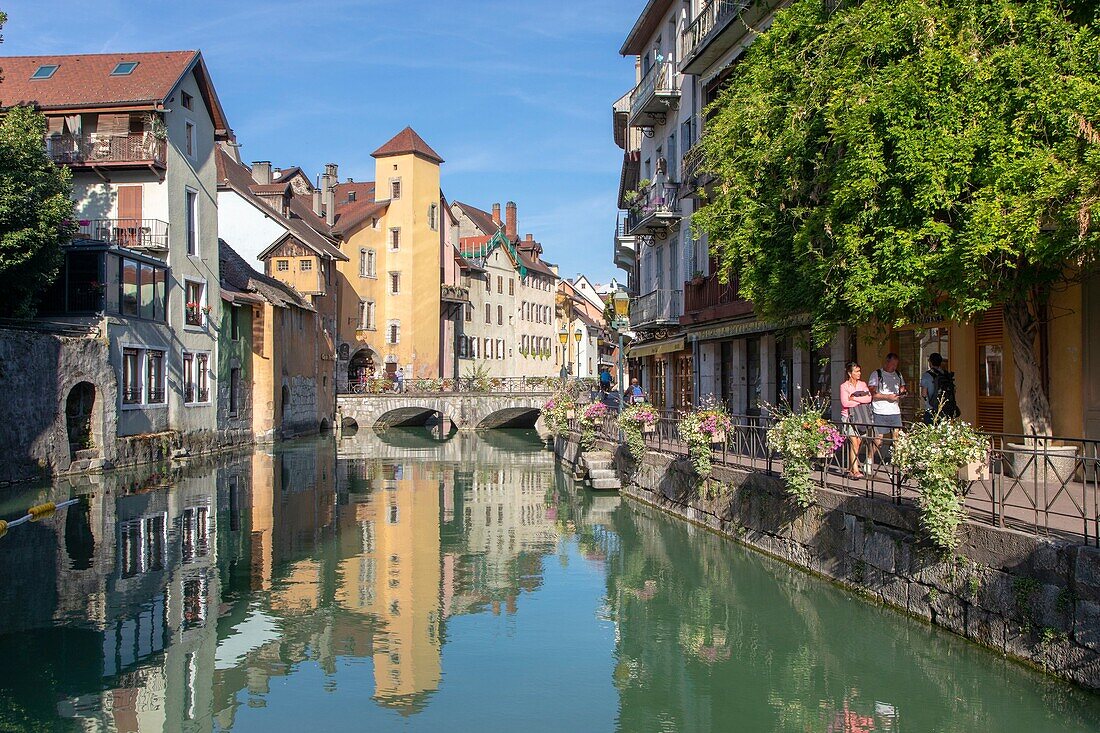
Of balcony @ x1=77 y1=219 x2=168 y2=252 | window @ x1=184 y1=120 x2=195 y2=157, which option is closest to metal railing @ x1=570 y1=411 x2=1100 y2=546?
balcony @ x1=77 y1=219 x2=168 y2=252

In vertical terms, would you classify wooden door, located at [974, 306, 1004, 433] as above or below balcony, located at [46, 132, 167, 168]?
below

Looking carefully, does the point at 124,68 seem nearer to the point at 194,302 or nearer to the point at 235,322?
the point at 194,302

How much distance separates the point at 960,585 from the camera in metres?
10.7

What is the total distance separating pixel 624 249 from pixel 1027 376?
3531cm

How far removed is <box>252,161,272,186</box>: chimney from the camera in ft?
212

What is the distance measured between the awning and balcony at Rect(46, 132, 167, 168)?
59.5 feet

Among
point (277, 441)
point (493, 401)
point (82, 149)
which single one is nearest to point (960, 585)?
point (82, 149)

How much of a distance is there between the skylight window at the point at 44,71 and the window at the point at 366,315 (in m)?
29.0

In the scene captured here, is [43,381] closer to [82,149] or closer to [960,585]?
[82,149]

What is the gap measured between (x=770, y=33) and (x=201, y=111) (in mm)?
29061

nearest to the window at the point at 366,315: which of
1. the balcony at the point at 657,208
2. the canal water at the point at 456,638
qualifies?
the balcony at the point at 657,208

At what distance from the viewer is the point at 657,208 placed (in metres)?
33.2

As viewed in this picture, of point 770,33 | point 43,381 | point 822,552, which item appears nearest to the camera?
point 822,552

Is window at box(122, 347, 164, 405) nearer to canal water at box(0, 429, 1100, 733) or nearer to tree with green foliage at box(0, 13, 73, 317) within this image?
tree with green foliage at box(0, 13, 73, 317)
